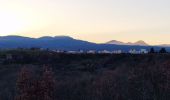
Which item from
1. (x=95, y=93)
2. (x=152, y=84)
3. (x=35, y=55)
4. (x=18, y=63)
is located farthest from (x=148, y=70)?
(x=35, y=55)

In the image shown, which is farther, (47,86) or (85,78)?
(85,78)

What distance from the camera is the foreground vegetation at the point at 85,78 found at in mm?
14609

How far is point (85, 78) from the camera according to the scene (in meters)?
45.0

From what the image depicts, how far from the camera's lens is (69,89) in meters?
36.6

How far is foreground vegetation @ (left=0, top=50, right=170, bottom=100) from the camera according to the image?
14609 mm

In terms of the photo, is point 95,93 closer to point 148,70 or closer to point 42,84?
point 148,70

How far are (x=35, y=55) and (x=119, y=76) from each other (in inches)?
1254

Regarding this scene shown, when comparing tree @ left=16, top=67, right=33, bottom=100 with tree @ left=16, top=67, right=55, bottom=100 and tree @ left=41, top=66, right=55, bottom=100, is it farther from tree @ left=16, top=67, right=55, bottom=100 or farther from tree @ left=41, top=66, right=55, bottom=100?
tree @ left=41, top=66, right=55, bottom=100

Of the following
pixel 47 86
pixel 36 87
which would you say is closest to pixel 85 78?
pixel 36 87

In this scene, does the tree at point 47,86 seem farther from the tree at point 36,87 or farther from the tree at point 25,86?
the tree at point 25,86

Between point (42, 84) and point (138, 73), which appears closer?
point (42, 84)

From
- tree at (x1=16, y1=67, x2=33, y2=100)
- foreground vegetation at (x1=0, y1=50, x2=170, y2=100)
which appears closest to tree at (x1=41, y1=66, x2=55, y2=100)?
foreground vegetation at (x1=0, y1=50, x2=170, y2=100)

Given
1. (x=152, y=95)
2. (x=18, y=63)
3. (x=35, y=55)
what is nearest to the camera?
(x=152, y=95)

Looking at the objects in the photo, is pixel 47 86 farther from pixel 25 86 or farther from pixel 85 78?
pixel 85 78
